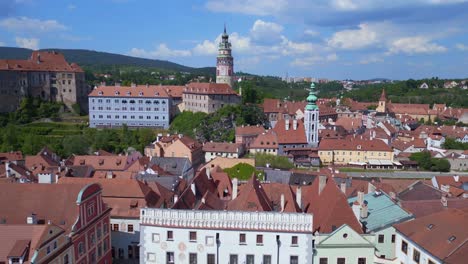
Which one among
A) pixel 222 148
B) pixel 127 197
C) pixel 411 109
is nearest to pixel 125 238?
pixel 127 197

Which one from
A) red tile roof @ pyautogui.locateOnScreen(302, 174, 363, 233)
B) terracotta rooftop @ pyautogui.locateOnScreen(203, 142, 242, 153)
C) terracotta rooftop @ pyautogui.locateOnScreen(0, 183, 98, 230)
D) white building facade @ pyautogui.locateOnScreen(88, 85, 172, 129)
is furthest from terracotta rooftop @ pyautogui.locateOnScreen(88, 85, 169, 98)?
red tile roof @ pyautogui.locateOnScreen(302, 174, 363, 233)

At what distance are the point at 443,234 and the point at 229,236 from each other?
491 inches

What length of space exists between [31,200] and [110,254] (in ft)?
25.3

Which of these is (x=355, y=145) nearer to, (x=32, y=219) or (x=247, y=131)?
(x=247, y=131)

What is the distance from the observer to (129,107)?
9931 centimetres

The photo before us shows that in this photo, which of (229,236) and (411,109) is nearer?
(229,236)

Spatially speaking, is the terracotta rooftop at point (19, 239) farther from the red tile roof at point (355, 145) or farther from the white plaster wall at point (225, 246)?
the red tile roof at point (355, 145)

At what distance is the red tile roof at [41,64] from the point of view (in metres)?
107

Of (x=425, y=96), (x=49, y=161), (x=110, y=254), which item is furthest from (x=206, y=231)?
(x=425, y=96)

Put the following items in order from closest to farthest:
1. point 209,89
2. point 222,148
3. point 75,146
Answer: point 222,148 < point 75,146 < point 209,89

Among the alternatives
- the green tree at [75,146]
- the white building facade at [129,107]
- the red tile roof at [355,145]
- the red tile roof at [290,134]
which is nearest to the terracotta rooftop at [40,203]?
the green tree at [75,146]

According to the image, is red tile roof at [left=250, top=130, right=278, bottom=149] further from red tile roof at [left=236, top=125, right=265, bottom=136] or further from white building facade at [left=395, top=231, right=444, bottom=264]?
white building facade at [left=395, top=231, right=444, bottom=264]

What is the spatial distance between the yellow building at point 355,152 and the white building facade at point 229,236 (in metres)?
57.9

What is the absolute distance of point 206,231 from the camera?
89.5ft
